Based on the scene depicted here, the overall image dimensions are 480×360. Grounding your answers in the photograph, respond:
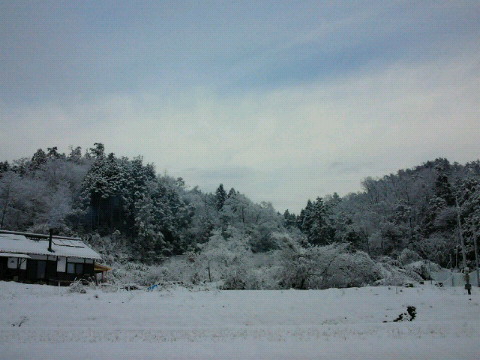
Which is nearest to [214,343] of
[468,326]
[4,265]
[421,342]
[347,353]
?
[347,353]

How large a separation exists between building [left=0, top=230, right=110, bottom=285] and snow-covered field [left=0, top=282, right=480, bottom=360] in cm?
665

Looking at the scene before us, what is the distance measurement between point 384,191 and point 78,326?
7126 centimetres

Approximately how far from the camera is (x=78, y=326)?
687 inches

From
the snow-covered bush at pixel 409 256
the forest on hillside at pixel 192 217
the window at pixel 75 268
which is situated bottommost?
the window at pixel 75 268

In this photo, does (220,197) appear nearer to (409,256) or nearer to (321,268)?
(409,256)

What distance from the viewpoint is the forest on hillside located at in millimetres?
53031

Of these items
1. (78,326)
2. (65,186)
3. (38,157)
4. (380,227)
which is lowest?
(78,326)

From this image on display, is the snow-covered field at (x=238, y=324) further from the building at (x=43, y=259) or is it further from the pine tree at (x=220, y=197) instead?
the pine tree at (x=220, y=197)

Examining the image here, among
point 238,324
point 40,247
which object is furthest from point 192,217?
point 238,324

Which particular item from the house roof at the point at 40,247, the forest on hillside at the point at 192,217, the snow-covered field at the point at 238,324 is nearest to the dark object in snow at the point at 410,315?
the snow-covered field at the point at 238,324

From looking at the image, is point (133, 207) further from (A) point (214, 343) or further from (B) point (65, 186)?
(A) point (214, 343)

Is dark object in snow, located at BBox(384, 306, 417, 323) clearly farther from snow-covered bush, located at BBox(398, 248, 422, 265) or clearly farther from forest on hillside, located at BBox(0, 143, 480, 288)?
snow-covered bush, located at BBox(398, 248, 422, 265)

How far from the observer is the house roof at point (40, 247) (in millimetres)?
34650

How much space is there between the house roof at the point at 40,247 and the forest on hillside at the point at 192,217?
1152cm
